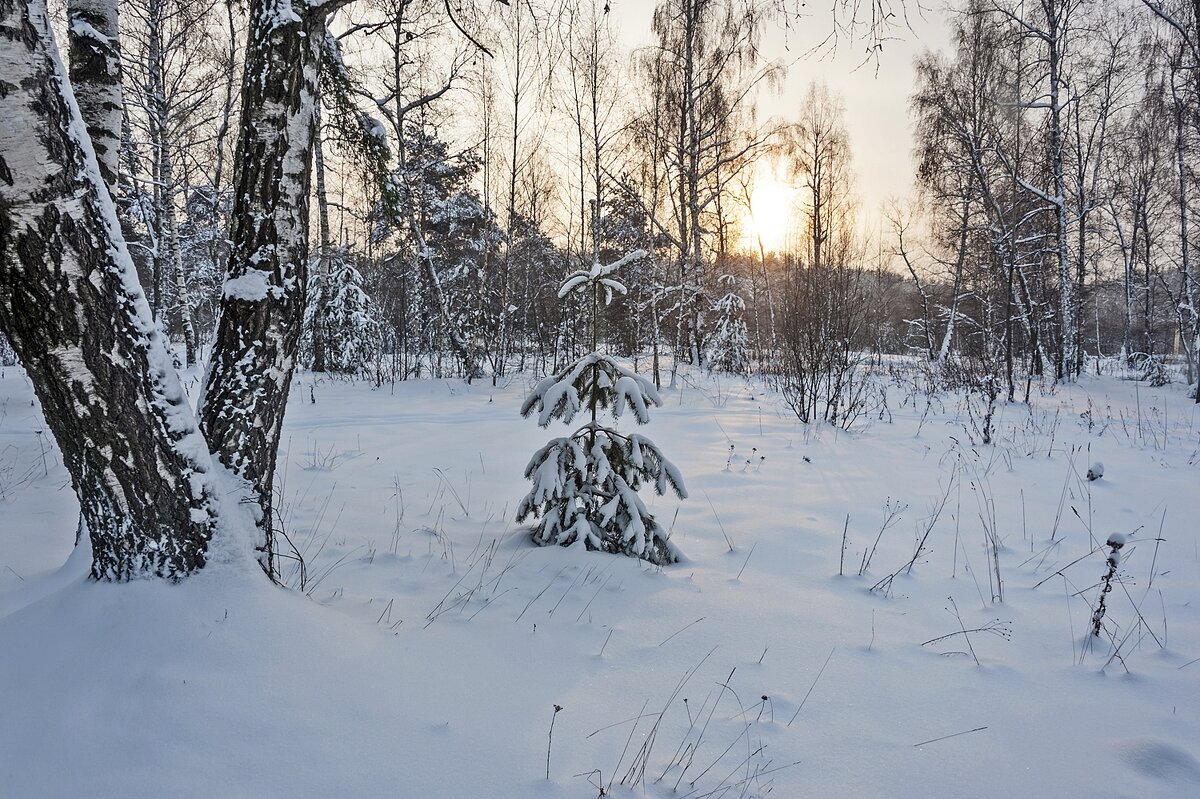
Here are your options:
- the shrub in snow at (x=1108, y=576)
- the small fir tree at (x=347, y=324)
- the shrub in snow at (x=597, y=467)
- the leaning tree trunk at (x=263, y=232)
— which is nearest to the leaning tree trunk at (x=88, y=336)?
the leaning tree trunk at (x=263, y=232)

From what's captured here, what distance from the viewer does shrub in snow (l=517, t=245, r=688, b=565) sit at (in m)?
2.89

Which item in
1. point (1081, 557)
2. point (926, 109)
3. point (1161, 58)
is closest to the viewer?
point (1081, 557)

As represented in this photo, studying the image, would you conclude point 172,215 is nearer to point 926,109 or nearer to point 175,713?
point 175,713

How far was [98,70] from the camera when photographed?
3053mm

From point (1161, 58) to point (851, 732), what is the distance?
19.1 m

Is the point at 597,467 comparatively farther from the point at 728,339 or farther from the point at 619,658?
the point at 728,339

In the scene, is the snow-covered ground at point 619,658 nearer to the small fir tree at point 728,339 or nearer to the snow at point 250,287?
the snow at point 250,287

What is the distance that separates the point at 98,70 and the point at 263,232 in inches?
80.8

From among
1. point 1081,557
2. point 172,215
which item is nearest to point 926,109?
point 1081,557

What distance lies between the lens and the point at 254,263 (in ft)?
7.00

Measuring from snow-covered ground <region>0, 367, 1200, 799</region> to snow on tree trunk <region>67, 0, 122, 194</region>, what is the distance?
217 centimetres

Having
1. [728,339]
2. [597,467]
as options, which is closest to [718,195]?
[728,339]

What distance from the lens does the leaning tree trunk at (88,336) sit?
157 cm

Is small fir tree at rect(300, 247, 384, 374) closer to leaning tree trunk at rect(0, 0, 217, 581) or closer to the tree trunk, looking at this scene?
the tree trunk
